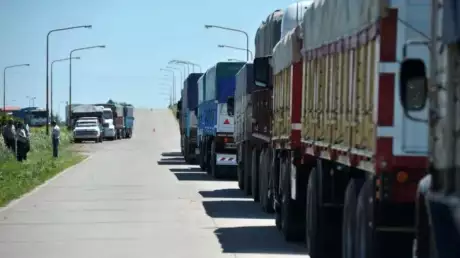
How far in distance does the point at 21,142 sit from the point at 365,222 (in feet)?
115

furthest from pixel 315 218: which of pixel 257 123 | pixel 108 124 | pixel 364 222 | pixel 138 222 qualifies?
pixel 108 124

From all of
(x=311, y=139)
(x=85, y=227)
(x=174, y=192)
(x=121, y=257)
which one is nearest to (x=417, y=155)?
(x=311, y=139)

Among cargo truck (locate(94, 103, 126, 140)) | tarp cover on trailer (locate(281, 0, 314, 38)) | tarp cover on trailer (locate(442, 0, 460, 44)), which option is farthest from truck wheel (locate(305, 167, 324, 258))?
cargo truck (locate(94, 103, 126, 140))

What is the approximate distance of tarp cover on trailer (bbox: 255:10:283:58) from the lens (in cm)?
2366

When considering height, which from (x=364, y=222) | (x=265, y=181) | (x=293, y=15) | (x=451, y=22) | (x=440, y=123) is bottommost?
(x=265, y=181)

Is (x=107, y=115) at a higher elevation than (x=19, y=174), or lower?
higher

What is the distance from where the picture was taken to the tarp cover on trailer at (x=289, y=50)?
1712cm

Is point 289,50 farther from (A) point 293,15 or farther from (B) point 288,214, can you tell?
(A) point 293,15

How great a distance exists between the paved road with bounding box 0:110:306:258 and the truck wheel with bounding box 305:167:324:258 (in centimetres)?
109

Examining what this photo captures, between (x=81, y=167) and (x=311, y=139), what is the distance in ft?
103

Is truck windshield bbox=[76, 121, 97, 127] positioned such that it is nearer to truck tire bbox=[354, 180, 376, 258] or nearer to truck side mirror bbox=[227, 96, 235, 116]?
truck side mirror bbox=[227, 96, 235, 116]

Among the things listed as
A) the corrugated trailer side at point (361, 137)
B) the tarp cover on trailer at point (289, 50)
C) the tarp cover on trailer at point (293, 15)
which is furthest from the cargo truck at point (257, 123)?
the corrugated trailer side at point (361, 137)

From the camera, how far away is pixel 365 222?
1042 centimetres

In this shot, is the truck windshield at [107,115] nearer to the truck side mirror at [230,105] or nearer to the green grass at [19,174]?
the green grass at [19,174]
